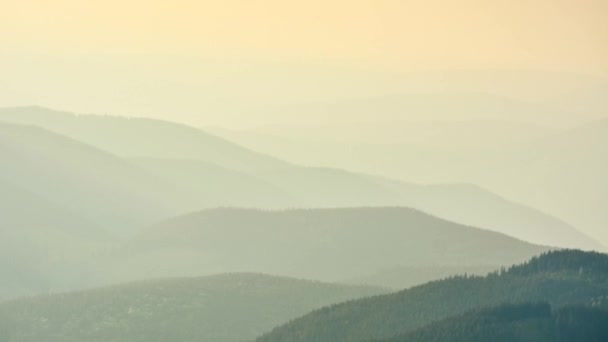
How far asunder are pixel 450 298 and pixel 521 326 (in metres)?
26.8

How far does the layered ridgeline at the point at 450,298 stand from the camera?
515 ft

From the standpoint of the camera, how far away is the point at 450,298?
16675 centimetres

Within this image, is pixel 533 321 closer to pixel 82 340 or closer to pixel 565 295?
pixel 565 295

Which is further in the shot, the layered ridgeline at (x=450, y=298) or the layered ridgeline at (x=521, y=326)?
the layered ridgeline at (x=450, y=298)

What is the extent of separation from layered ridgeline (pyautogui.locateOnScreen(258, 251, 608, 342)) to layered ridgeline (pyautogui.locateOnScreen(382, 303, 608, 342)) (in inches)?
227

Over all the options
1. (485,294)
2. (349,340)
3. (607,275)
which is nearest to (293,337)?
(349,340)

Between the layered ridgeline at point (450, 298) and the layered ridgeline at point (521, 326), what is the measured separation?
576 cm

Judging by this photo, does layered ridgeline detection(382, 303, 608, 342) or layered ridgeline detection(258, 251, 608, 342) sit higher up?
layered ridgeline detection(258, 251, 608, 342)

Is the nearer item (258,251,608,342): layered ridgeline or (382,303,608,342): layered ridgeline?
(382,303,608,342): layered ridgeline

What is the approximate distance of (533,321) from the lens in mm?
141500

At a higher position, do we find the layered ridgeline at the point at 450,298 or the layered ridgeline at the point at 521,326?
the layered ridgeline at the point at 450,298

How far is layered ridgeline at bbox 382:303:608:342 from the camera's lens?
451ft

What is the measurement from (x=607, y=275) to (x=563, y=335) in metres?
26.2

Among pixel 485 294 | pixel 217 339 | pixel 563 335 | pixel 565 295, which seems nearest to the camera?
pixel 563 335
